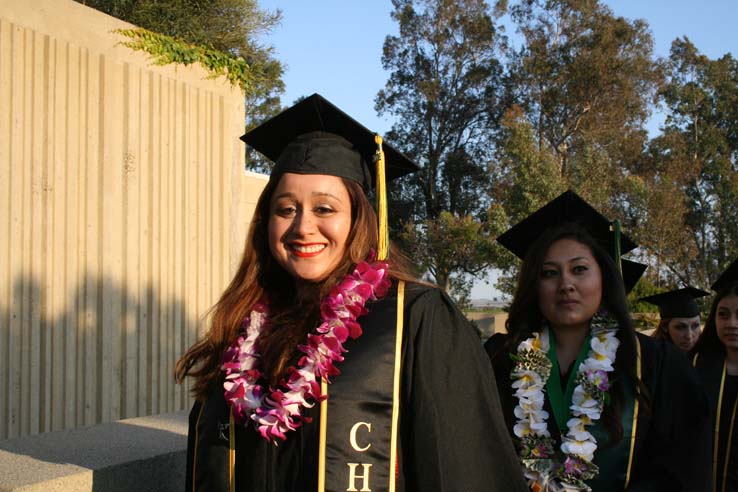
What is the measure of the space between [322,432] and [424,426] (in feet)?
0.88

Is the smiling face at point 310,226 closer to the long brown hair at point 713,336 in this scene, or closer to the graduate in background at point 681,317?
the long brown hair at point 713,336

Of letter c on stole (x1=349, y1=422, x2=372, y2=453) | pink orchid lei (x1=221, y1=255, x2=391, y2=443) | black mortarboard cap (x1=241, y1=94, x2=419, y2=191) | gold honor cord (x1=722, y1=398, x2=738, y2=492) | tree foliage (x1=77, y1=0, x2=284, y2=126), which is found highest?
tree foliage (x1=77, y1=0, x2=284, y2=126)


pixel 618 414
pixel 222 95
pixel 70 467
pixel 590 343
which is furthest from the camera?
pixel 222 95

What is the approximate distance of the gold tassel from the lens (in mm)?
2201

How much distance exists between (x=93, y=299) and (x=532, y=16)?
27328 mm

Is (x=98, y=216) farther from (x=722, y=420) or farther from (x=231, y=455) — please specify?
(x=722, y=420)

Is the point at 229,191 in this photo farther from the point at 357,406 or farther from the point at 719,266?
the point at 719,266

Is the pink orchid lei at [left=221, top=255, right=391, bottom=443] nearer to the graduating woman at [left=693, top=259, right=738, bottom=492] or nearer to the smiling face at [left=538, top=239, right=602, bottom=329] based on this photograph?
the smiling face at [left=538, top=239, right=602, bottom=329]

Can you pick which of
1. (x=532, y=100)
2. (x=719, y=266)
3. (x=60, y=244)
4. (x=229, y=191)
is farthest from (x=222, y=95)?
(x=719, y=266)

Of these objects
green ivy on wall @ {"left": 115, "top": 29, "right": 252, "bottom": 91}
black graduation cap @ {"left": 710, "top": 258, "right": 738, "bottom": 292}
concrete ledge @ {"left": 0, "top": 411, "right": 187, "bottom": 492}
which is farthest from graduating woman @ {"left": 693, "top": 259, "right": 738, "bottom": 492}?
green ivy on wall @ {"left": 115, "top": 29, "right": 252, "bottom": 91}

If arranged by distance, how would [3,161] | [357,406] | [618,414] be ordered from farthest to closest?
[3,161]
[618,414]
[357,406]

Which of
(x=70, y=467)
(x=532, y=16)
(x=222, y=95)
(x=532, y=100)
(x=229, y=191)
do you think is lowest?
(x=70, y=467)

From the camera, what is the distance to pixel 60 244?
654 centimetres

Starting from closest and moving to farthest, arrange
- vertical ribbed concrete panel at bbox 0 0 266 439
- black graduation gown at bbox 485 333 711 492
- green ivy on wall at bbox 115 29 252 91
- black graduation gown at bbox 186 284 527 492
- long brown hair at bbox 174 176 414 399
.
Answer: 1. black graduation gown at bbox 186 284 527 492
2. long brown hair at bbox 174 176 414 399
3. black graduation gown at bbox 485 333 711 492
4. vertical ribbed concrete panel at bbox 0 0 266 439
5. green ivy on wall at bbox 115 29 252 91
